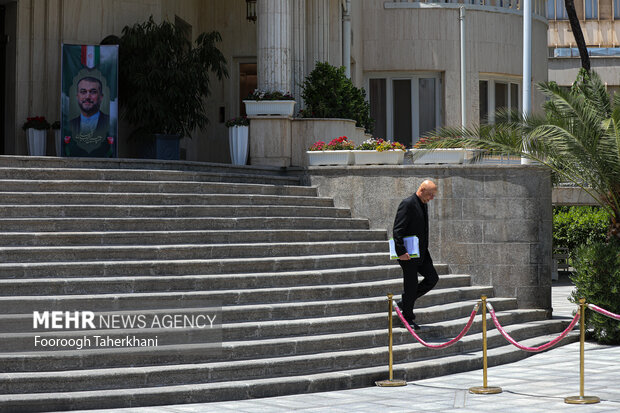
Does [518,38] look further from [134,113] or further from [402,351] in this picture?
[402,351]

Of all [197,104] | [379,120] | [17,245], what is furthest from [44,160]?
[379,120]

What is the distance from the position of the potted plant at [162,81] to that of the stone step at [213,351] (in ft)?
26.4

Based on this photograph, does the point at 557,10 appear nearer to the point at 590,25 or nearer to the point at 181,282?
the point at 590,25

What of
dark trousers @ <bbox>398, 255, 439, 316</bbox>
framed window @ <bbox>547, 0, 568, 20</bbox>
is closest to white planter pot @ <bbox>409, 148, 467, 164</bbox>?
dark trousers @ <bbox>398, 255, 439, 316</bbox>

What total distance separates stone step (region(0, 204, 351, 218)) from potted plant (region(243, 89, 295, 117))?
135 inches

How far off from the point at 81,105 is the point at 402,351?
30.2 ft

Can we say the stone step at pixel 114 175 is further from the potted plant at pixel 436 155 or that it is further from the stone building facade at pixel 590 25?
the stone building facade at pixel 590 25

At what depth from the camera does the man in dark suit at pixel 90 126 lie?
18.1 meters

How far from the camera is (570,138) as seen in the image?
Answer: 14094 millimetres

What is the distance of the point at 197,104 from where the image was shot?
1936cm

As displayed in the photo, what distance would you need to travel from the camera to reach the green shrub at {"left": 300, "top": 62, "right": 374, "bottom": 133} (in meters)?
18.6

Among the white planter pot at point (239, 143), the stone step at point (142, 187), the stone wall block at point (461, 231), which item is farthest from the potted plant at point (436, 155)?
the white planter pot at point (239, 143)

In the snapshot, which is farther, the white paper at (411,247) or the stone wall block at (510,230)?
the stone wall block at (510,230)

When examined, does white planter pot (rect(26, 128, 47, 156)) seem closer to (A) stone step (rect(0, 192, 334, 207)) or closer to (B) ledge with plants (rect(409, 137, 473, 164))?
(A) stone step (rect(0, 192, 334, 207))
